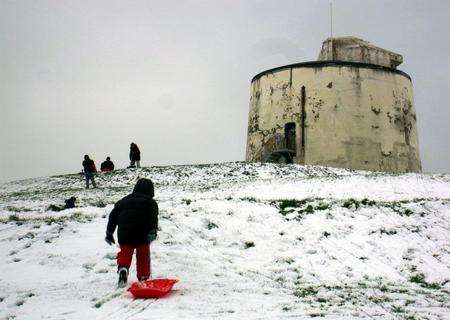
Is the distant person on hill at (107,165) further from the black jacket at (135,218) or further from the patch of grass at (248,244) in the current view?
the black jacket at (135,218)

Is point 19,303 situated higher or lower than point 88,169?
lower

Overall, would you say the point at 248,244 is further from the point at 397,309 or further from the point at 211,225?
the point at 397,309

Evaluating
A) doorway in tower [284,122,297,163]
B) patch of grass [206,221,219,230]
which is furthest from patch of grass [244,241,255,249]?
doorway in tower [284,122,297,163]

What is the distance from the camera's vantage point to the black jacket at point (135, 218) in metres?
7.38

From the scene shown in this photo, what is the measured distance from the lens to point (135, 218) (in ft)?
24.5

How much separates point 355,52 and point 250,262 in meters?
30.8

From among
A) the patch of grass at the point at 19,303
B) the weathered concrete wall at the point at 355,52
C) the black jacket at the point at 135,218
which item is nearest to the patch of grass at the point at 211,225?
the black jacket at the point at 135,218

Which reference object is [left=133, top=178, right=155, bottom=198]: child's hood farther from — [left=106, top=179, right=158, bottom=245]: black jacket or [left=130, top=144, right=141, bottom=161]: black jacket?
[left=130, top=144, right=141, bottom=161]: black jacket

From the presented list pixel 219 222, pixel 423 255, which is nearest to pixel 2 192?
pixel 219 222

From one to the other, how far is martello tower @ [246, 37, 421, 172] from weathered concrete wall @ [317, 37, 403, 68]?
2.05 metres

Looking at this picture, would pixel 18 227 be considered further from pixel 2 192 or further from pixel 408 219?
pixel 2 192

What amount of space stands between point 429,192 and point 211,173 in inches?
441

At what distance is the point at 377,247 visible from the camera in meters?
9.73

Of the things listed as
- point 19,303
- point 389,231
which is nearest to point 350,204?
point 389,231
